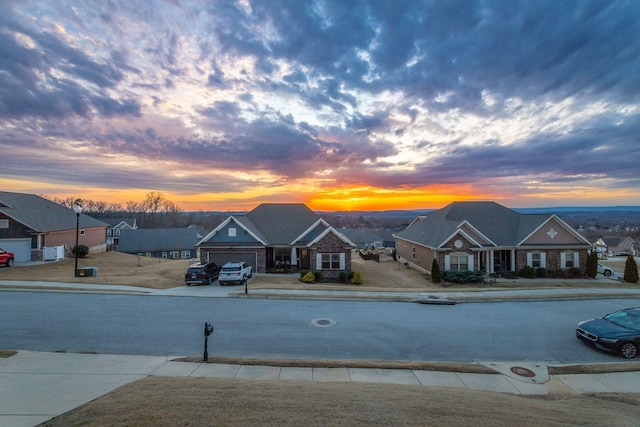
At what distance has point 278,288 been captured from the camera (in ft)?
70.4

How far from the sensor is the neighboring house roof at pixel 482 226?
30.3 metres

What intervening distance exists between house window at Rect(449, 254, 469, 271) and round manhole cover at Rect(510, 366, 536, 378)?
64.7 feet

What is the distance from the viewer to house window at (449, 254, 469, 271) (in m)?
28.9

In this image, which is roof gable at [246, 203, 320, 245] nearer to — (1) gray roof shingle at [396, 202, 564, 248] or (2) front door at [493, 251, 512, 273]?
(1) gray roof shingle at [396, 202, 564, 248]

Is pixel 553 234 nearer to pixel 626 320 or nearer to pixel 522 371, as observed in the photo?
pixel 626 320

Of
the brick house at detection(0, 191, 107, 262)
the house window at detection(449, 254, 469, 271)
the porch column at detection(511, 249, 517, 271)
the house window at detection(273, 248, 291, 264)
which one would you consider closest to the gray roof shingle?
the porch column at detection(511, 249, 517, 271)

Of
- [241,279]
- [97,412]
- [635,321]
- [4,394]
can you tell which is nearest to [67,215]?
[241,279]

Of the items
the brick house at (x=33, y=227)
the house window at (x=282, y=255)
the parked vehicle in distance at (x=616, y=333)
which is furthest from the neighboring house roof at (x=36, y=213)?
the parked vehicle in distance at (x=616, y=333)

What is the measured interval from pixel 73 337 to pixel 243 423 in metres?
9.99

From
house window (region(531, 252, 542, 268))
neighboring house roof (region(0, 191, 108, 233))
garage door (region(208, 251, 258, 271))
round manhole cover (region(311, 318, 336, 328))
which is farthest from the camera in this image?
house window (region(531, 252, 542, 268))

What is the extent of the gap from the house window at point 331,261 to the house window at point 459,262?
10.3 m

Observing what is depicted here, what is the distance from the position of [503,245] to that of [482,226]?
3.19 metres

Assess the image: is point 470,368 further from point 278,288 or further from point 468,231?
point 468,231

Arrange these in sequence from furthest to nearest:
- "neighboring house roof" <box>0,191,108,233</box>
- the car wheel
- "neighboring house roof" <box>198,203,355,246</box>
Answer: "neighboring house roof" <box>0,191,108,233</box>
"neighboring house roof" <box>198,203,355,246</box>
the car wheel
